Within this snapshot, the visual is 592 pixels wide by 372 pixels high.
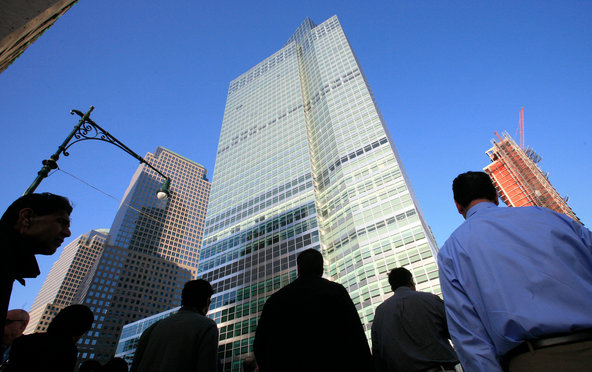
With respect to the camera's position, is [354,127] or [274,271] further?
[354,127]

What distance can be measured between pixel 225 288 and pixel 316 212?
2409cm

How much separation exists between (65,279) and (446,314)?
173 meters

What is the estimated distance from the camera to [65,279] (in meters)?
131

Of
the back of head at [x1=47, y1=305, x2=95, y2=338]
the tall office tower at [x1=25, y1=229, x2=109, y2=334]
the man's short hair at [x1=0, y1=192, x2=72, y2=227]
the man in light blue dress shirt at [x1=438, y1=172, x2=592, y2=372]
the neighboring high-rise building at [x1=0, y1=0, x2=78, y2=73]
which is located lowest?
the man in light blue dress shirt at [x1=438, y1=172, x2=592, y2=372]

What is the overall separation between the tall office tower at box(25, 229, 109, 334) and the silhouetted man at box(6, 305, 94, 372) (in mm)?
157880

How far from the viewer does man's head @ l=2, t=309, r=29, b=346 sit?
134 inches

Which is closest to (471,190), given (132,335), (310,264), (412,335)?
(310,264)

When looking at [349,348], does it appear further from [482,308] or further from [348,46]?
[348,46]

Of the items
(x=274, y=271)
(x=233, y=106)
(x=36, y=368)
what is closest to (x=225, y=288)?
(x=274, y=271)

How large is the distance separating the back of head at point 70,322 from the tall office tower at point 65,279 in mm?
157753

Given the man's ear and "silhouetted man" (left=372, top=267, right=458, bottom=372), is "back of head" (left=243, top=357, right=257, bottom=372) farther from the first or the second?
the man's ear

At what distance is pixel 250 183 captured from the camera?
A: 7306 cm

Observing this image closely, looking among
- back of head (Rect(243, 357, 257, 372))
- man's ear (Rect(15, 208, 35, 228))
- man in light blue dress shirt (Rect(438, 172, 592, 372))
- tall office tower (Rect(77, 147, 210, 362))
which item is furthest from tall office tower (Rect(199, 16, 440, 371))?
man's ear (Rect(15, 208, 35, 228))

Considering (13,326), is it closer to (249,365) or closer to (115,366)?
(115,366)
